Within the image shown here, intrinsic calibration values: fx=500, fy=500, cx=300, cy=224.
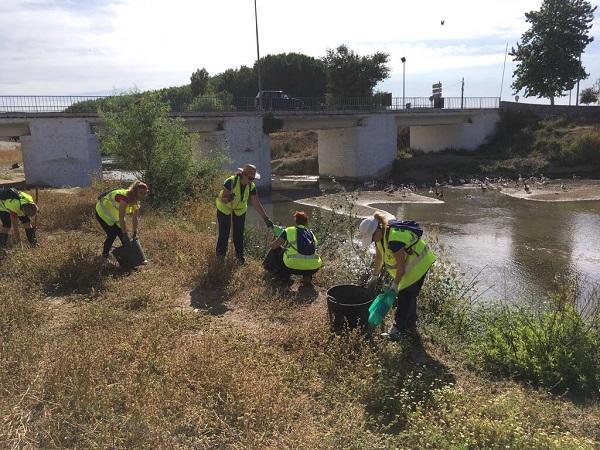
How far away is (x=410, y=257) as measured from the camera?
5391 millimetres

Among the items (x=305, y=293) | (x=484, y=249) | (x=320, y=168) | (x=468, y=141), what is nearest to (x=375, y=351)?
(x=305, y=293)

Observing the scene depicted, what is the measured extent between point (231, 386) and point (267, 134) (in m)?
27.3

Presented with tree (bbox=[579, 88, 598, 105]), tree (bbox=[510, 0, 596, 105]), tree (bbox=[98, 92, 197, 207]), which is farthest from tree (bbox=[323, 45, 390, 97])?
tree (bbox=[98, 92, 197, 207])

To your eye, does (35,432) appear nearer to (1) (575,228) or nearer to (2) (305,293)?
(2) (305,293)

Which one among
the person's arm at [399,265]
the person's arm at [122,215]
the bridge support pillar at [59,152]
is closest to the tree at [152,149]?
the person's arm at [122,215]

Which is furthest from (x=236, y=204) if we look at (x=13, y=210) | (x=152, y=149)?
(x=152, y=149)

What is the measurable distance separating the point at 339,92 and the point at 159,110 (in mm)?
32577

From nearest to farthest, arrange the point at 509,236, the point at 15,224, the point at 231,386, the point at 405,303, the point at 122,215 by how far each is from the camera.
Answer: the point at 231,386
the point at 405,303
the point at 122,215
the point at 15,224
the point at 509,236

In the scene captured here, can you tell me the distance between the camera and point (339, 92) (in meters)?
45.8

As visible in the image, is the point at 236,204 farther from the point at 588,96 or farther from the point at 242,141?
the point at 588,96

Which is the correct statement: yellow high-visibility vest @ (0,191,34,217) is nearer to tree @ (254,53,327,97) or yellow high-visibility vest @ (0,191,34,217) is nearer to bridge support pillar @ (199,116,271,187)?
bridge support pillar @ (199,116,271,187)

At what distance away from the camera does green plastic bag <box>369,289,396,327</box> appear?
5.29 metres

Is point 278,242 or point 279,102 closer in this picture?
point 278,242

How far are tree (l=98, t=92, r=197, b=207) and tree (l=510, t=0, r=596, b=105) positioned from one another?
1447 inches
